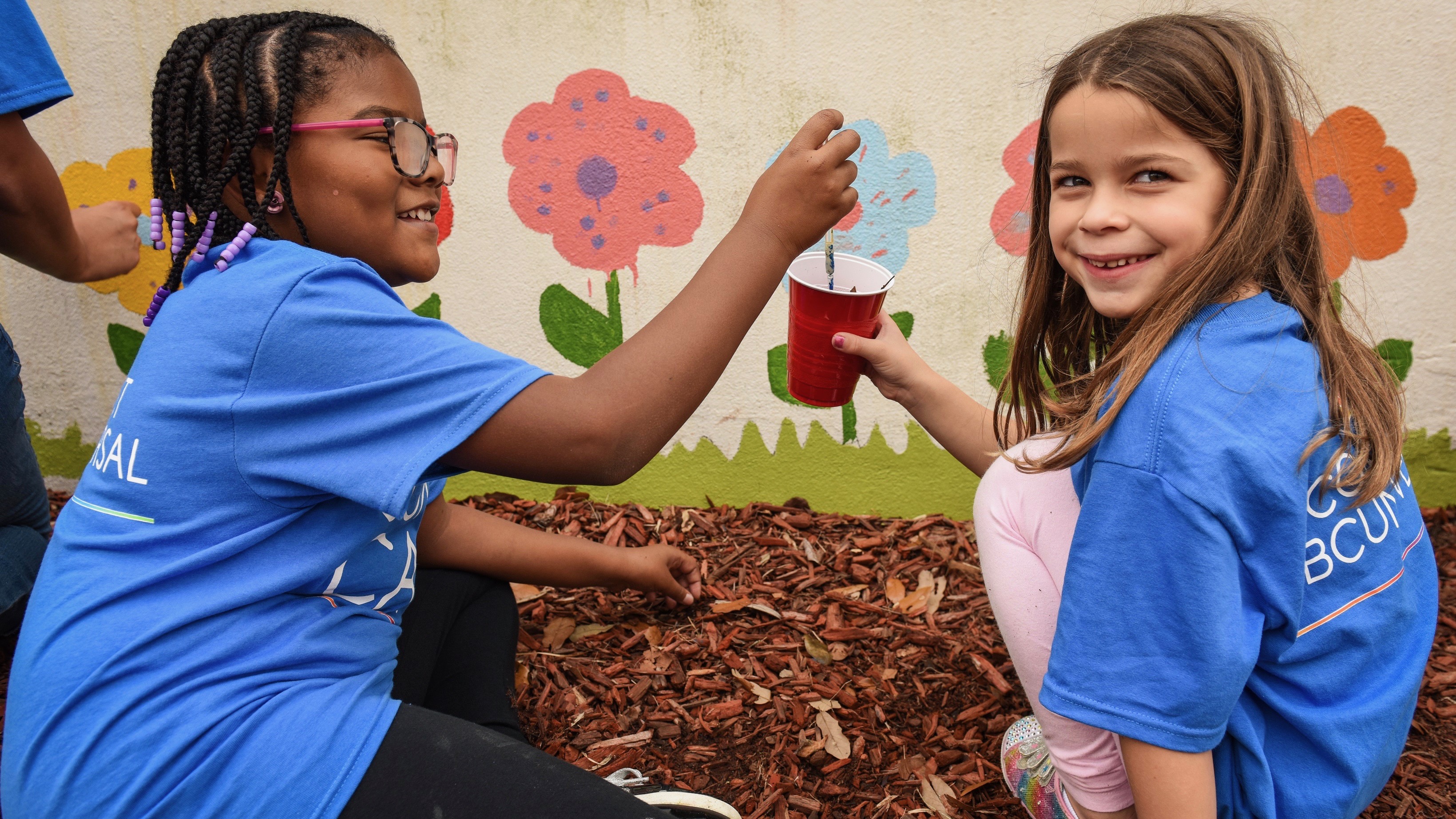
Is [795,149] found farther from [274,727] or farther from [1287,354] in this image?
[274,727]

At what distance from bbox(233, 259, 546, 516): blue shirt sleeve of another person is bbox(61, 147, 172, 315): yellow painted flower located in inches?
80.8

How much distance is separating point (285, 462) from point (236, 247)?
43cm

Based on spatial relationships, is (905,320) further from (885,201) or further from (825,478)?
(825,478)

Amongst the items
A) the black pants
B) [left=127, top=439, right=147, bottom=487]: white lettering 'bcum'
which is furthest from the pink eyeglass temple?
the black pants

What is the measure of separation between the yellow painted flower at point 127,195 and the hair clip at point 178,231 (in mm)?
1653

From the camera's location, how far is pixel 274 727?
59.1 inches

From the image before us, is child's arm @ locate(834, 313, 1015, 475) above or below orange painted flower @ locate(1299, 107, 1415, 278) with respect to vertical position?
below

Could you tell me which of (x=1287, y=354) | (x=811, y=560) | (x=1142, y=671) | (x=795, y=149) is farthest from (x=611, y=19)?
(x=1142, y=671)

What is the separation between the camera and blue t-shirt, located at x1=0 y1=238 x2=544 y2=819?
147 cm

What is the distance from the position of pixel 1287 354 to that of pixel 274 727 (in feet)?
5.74

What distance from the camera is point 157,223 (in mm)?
1778

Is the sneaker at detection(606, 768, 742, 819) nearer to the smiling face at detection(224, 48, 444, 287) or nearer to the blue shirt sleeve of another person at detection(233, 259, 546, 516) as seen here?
the blue shirt sleeve of another person at detection(233, 259, 546, 516)

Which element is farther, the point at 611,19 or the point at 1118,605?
the point at 611,19

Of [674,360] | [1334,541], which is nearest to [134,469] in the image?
[674,360]
